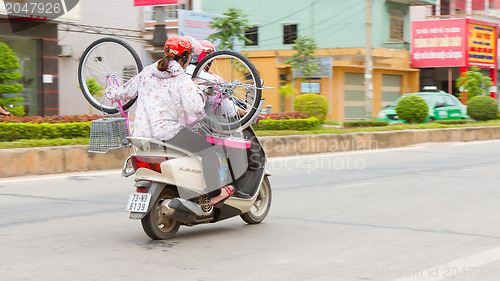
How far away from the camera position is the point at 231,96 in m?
5.82

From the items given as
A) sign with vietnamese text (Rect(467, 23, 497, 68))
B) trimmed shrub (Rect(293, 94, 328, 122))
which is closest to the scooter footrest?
trimmed shrub (Rect(293, 94, 328, 122))

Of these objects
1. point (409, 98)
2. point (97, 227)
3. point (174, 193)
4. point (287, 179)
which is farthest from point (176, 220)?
point (409, 98)

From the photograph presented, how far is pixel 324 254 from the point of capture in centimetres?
540

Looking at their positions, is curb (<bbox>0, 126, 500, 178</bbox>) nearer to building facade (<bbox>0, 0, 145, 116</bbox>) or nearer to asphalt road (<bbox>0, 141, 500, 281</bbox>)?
asphalt road (<bbox>0, 141, 500, 281</bbox>)

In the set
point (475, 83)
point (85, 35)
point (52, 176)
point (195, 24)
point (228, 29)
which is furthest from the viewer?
point (475, 83)

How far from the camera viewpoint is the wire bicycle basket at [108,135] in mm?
5965

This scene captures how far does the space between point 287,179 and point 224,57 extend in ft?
17.5

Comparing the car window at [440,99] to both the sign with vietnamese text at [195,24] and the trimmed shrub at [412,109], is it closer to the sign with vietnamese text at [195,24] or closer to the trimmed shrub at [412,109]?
the trimmed shrub at [412,109]

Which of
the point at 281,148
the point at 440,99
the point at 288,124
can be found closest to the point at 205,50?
the point at 281,148

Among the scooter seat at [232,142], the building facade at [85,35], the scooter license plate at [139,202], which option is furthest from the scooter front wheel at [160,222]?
the building facade at [85,35]

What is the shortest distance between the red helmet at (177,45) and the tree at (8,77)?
1559 cm

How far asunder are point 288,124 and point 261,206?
1097cm

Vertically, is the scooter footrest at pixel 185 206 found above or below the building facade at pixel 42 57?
below

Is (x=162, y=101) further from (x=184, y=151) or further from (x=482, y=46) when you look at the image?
(x=482, y=46)
